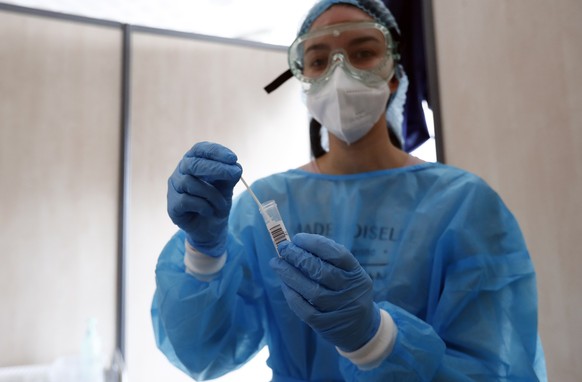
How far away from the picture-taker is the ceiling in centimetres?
238

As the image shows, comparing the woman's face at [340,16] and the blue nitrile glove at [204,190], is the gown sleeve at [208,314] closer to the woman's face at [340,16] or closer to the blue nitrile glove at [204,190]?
the blue nitrile glove at [204,190]

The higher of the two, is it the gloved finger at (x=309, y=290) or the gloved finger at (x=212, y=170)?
the gloved finger at (x=212, y=170)

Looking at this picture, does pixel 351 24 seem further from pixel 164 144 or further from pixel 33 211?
pixel 33 211

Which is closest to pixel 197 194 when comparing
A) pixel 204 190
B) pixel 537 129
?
pixel 204 190

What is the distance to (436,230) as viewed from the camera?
81 cm

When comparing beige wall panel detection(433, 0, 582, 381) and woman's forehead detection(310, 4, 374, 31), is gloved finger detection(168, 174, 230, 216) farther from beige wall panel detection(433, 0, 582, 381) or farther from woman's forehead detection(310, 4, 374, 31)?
beige wall panel detection(433, 0, 582, 381)

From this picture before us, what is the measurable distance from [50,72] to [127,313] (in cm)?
124

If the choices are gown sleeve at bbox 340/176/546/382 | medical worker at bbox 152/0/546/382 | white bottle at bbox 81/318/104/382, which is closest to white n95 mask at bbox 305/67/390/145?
medical worker at bbox 152/0/546/382

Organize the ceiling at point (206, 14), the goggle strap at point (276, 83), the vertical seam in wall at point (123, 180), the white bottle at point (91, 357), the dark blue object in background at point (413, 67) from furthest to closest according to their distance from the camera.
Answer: the ceiling at point (206, 14), the vertical seam in wall at point (123, 180), the white bottle at point (91, 357), the dark blue object in background at point (413, 67), the goggle strap at point (276, 83)

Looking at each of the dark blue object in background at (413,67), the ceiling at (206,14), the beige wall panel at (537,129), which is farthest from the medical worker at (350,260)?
the ceiling at (206,14)

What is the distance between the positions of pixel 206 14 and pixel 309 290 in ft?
7.60

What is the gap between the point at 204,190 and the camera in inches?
28.0

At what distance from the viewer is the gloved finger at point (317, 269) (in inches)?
23.0

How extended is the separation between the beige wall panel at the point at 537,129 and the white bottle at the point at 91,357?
1725 millimetres
